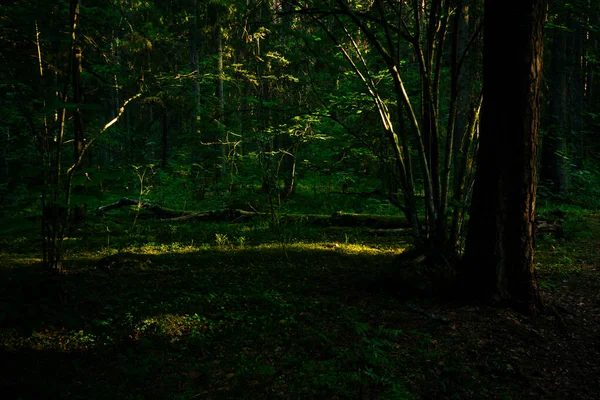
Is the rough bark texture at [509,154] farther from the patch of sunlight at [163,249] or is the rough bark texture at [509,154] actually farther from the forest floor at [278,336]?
the patch of sunlight at [163,249]

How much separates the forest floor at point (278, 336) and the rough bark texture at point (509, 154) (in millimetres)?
382

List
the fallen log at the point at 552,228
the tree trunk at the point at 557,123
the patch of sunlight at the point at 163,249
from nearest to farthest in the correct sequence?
the patch of sunlight at the point at 163,249 → the fallen log at the point at 552,228 → the tree trunk at the point at 557,123

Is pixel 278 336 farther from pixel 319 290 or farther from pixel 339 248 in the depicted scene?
pixel 339 248

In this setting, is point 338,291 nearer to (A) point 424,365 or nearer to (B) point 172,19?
(A) point 424,365

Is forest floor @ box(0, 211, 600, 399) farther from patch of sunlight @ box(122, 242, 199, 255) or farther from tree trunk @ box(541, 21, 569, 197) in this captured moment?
tree trunk @ box(541, 21, 569, 197)

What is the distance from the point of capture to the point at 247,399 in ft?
8.37

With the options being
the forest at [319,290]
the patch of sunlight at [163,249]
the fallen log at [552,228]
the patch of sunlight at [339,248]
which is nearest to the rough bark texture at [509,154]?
the forest at [319,290]

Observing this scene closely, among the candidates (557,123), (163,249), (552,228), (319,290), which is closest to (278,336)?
(319,290)

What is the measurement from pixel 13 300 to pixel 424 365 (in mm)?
2950

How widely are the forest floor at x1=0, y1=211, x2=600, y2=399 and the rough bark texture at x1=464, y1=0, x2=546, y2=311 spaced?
15.0 inches

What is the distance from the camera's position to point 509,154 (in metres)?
3.81

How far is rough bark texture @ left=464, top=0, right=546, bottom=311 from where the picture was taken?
12.3 feet

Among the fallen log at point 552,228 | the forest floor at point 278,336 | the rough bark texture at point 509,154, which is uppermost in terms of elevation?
the rough bark texture at point 509,154

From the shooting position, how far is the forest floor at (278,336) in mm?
2621
